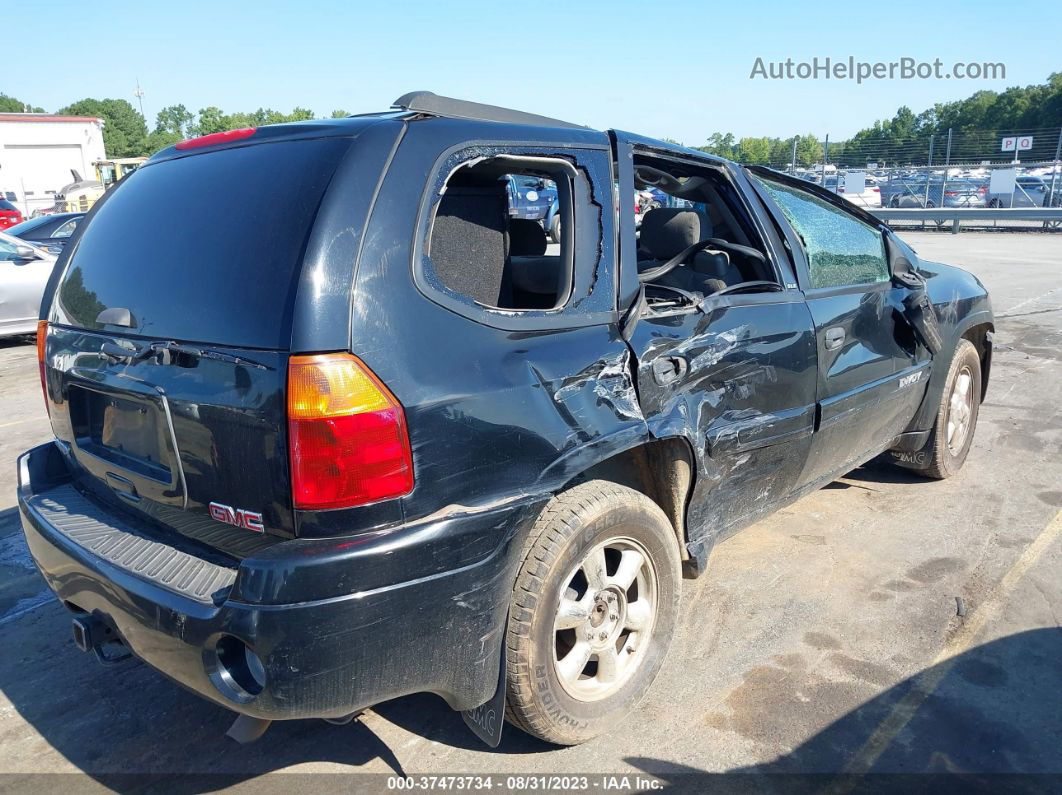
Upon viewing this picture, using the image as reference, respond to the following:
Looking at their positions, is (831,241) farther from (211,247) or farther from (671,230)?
(211,247)

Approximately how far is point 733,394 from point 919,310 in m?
1.70

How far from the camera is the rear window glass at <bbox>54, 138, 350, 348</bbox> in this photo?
6.97 feet

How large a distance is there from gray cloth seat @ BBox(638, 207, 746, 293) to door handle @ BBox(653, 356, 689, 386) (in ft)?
2.74

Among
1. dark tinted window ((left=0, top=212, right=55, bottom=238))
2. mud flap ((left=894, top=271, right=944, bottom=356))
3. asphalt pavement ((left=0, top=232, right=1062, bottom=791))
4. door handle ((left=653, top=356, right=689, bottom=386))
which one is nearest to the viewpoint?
asphalt pavement ((left=0, top=232, right=1062, bottom=791))

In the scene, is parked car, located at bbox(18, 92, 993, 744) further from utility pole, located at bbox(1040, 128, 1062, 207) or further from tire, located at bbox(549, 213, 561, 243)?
utility pole, located at bbox(1040, 128, 1062, 207)

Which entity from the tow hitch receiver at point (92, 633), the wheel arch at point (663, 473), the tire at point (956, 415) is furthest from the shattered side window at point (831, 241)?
the tow hitch receiver at point (92, 633)

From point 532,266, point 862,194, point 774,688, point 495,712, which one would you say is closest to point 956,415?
point 774,688

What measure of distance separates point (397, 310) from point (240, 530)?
73 centimetres

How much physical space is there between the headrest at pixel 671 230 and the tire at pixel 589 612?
4.59 feet

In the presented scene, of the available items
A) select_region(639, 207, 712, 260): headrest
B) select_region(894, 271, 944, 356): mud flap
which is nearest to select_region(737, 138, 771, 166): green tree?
select_region(894, 271, 944, 356): mud flap

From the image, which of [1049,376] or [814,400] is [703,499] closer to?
[814,400]

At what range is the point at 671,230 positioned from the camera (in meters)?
3.69

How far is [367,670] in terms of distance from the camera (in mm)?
2072

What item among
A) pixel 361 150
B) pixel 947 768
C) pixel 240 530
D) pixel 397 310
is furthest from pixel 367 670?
pixel 947 768
